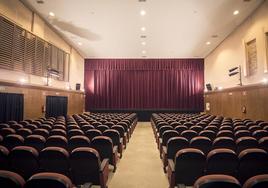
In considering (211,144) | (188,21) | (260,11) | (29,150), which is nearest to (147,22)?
(188,21)

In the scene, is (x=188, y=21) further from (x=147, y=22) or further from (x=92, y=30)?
(x=92, y=30)

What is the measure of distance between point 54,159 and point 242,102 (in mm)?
10671

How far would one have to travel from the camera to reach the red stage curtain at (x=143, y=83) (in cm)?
2050

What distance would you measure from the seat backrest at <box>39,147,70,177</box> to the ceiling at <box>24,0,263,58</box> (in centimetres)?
803

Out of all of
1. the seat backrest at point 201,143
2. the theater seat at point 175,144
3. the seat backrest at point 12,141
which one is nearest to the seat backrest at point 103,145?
the theater seat at point 175,144

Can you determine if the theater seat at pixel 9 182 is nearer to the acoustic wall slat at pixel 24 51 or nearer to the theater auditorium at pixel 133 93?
the theater auditorium at pixel 133 93

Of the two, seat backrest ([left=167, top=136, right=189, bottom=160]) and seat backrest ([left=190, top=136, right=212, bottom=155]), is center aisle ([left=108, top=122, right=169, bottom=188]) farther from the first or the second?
seat backrest ([left=190, top=136, right=212, bottom=155])

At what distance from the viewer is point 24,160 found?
288 cm

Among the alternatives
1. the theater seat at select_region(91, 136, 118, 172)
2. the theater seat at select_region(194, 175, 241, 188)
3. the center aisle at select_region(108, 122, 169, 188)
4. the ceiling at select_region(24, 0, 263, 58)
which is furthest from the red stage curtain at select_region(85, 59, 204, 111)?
the theater seat at select_region(194, 175, 241, 188)

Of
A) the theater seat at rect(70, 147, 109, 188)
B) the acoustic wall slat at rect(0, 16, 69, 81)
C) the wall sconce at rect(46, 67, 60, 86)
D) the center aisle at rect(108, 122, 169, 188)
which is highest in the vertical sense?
the acoustic wall slat at rect(0, 16, 69, 81)

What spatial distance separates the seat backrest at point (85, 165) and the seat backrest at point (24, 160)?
0.48 m

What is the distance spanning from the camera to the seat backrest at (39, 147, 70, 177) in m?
2.88

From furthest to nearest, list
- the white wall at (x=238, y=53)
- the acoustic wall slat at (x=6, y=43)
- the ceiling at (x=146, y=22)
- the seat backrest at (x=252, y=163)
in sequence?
1. the ceiling at (x=146, y=22)
2. the white wall at (x=238, y=53)
3. the acoustic wall slat at (x=6, y=43)
4. the seat backrest at (x=252, y=163)

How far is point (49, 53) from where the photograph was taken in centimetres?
1288
